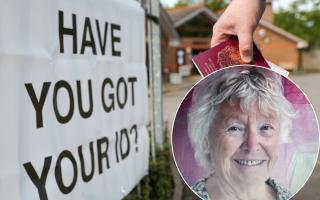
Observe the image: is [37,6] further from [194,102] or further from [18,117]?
[194,102]

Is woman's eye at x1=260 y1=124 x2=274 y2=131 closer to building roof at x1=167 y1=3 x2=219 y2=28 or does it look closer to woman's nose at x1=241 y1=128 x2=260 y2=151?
woman's nose at x1=241 y1=128 x2=260 y2=151

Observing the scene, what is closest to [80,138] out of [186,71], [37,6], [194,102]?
[37,6]

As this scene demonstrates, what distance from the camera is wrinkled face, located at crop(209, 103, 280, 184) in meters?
1.67

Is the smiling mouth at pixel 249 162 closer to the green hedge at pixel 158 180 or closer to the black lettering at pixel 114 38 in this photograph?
the black lettering at pixel 114 38

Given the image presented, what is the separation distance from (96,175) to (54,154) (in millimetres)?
538

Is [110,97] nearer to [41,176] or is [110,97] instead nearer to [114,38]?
[114,38]

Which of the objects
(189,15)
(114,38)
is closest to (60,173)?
(114,38)

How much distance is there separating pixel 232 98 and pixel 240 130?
0.11 m

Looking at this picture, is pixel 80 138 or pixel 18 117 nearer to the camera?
pixel 18 117

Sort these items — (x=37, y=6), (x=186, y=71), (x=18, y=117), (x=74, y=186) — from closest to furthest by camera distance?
(x=18, y=117), (x=37, y=6), (x=74, y=186), (x=186, y=71)

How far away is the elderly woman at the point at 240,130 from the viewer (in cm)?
168

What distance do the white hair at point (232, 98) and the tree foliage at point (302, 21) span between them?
49.7 meters

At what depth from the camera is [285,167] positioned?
67.2 inches

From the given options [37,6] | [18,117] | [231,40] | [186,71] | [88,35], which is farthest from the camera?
[186,71]
